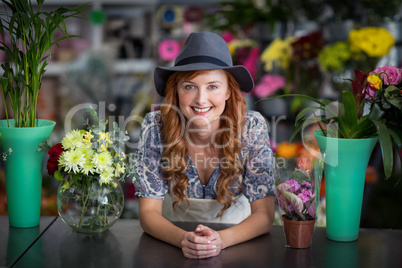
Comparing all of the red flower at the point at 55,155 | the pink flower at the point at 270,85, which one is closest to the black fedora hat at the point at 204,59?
the red flower at the point at 55,155

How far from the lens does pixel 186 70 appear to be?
5.93ft

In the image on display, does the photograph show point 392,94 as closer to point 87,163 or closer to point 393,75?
point 393,75

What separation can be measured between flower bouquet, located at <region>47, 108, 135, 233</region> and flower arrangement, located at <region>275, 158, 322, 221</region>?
503mm

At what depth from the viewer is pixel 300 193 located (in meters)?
1.54

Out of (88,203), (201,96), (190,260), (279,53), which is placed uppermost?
(279,53)

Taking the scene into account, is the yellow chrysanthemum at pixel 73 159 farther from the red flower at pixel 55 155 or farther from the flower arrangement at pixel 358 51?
the flower arrangement at pixel 358 51

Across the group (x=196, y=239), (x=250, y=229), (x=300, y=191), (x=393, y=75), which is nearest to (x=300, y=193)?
(x=300, y=191)

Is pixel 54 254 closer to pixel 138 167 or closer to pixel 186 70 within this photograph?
pixel 138 167

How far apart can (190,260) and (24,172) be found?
67 cm

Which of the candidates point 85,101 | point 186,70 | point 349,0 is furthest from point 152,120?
point 85,101

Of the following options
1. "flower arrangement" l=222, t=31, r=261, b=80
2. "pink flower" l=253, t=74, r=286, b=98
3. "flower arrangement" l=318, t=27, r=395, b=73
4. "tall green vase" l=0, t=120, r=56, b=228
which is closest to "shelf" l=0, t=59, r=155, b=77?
"flower arrangement" l=222, t=31, r=261, b=80

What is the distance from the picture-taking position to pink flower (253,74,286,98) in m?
3.18

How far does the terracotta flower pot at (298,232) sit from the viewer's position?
1.56m

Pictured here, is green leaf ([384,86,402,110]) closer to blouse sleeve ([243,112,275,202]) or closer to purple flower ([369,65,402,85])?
purple flower ([369,65,402,85])
